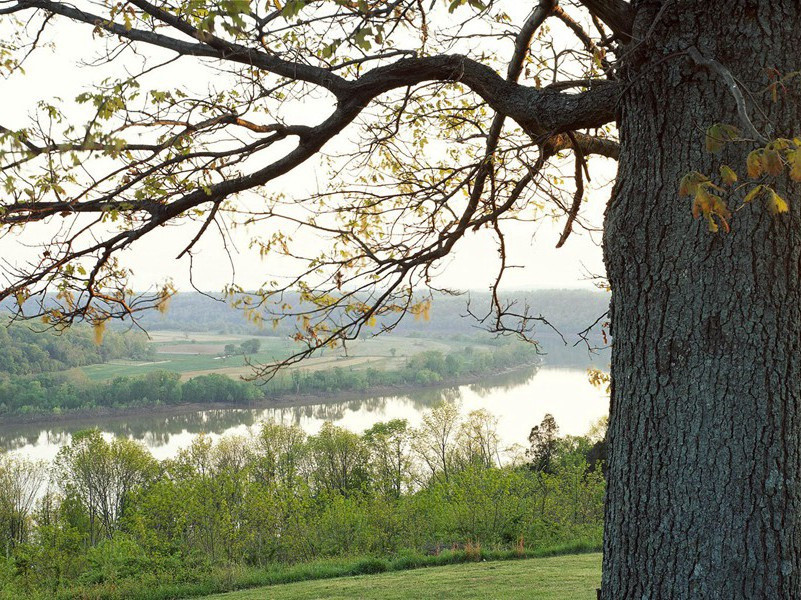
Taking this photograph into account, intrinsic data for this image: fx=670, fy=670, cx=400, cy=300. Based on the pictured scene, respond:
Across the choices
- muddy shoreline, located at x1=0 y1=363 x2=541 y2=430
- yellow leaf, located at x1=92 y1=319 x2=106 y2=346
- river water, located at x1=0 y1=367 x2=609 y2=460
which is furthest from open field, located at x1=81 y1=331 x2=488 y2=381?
yellow leaf, located at x1=92 y1=319 x2=106 y2=346

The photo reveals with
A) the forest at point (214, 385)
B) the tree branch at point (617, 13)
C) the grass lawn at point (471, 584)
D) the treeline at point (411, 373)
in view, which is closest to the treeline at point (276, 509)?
the grass lawn at point (471, 584)

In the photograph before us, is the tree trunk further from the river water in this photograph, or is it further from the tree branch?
the river water

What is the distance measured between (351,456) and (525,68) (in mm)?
23850

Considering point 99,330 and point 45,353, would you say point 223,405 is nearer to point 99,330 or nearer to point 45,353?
point 45,353

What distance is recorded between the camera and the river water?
3997 centimetres

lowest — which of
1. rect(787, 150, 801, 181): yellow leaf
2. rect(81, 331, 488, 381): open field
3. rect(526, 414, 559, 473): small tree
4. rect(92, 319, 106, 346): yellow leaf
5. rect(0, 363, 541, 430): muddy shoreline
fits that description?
rect(0, 363, 541, 430): muddy shoreline

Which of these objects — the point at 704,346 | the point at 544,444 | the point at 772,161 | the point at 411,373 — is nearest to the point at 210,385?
the point at 411,373

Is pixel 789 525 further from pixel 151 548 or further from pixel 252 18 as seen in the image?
pixel 151 548

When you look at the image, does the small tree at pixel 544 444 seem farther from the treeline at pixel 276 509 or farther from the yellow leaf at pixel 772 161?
the yellow leaf at pixel 772 161

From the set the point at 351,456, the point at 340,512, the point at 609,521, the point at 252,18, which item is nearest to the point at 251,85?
the point at 252,18

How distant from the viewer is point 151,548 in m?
14.9

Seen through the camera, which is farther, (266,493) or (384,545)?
(266,493)

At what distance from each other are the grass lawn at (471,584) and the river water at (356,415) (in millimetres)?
25994

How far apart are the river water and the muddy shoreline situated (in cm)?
34
